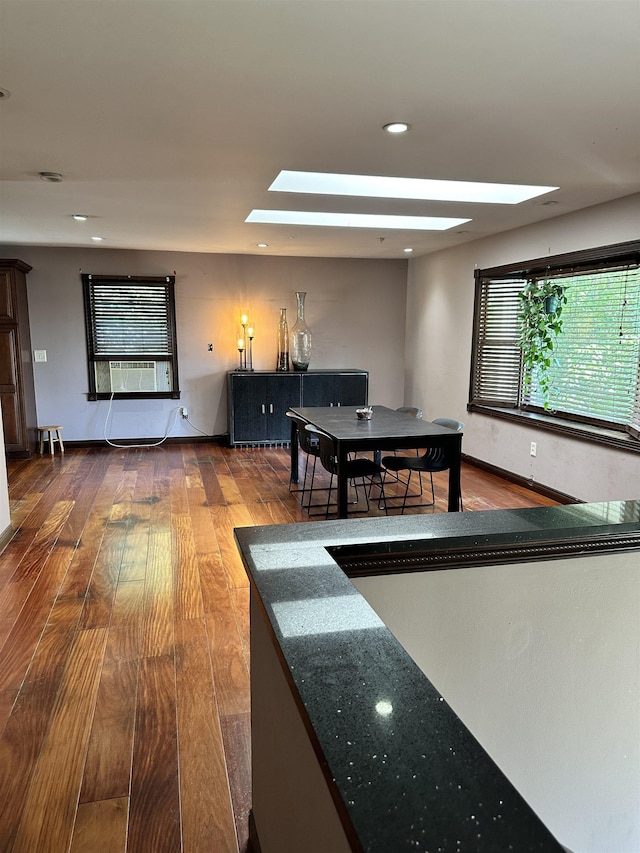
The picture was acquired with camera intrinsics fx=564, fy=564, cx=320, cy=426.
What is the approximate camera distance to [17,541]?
12.5 ft

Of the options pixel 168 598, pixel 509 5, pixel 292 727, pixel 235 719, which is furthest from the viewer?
pixel 168 598

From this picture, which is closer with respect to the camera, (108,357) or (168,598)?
(168,598)

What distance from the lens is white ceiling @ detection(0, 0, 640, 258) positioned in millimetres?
1664

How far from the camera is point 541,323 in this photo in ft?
15.6

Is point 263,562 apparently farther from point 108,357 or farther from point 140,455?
point 108,357

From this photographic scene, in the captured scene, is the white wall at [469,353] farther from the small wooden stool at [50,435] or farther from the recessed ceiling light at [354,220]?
the small wooden stool at [50,435]

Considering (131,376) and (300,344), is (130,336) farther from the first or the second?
(300,344)

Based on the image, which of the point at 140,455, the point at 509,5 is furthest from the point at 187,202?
the point at 140,455

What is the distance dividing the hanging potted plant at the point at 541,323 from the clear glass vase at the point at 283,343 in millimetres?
3081

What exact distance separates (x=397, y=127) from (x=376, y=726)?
8.21 ft

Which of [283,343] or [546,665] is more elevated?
[283,343]

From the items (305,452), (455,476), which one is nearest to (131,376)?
(305,452)

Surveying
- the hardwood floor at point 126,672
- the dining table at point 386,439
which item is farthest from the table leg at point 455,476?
the hardwood floor at point 126,672

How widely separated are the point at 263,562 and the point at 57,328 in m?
6.26
